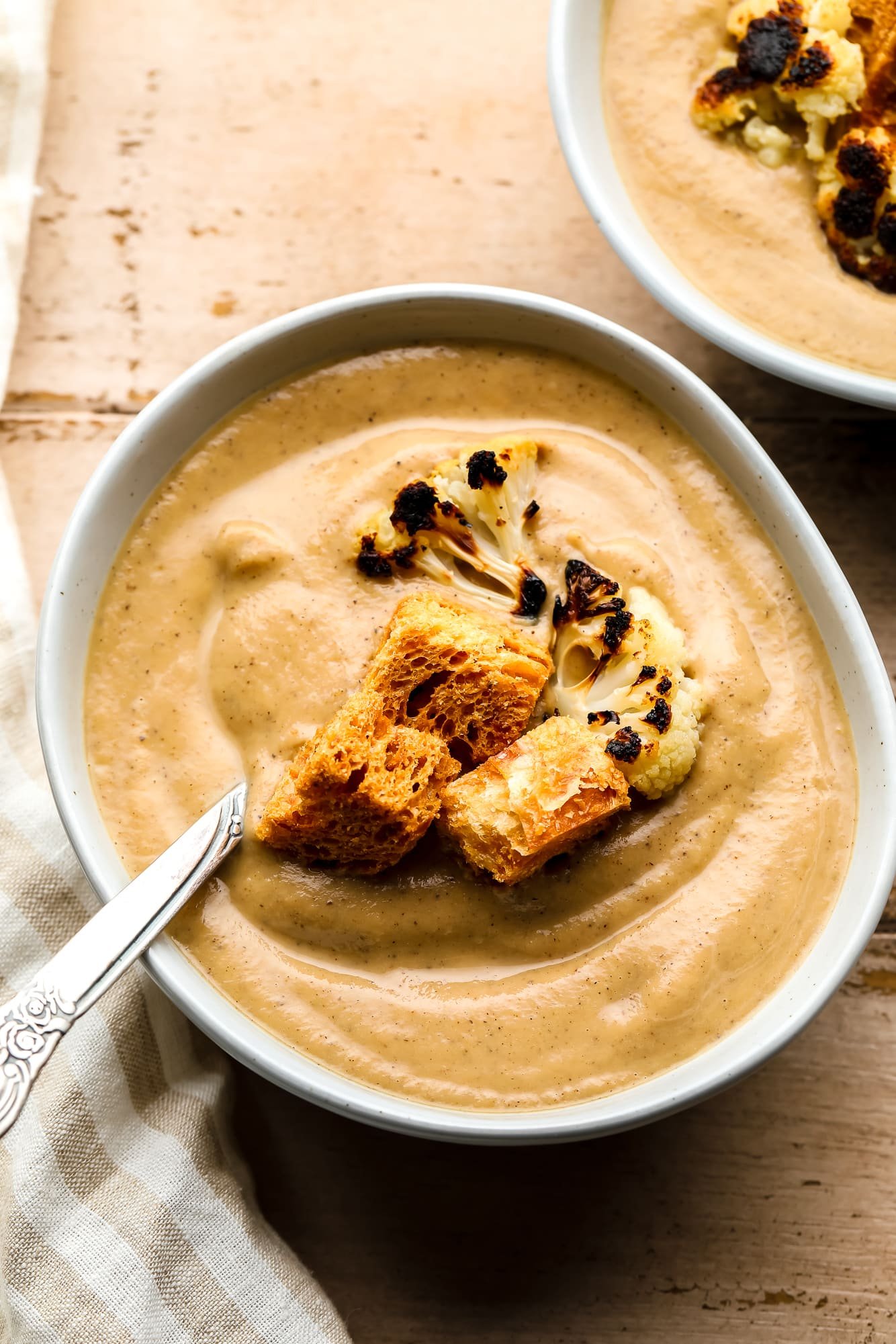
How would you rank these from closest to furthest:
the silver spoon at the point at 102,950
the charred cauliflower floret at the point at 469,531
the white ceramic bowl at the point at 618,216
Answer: the silver spoon at the point at 102,950
the charred cauliflower floret at the point at 469,531
the white ceramic bowl at the point at 618,216

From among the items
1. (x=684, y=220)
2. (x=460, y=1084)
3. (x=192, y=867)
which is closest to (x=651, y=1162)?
(x=460, y=1084)

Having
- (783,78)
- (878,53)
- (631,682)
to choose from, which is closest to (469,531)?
(631,682)

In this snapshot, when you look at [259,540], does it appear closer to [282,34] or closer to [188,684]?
[188,684]

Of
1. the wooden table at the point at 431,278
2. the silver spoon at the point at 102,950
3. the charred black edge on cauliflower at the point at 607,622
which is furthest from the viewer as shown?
the wooden table at the point at 431,278

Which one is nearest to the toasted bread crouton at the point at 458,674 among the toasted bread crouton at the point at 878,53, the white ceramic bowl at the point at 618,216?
the white ceramic bowl at the point at 618,216

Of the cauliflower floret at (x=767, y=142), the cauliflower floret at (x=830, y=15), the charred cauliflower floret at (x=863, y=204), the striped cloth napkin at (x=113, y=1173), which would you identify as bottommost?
the striped cloth napkin at (x=113, y=1173)

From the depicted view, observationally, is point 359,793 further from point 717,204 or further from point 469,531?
point 717,204

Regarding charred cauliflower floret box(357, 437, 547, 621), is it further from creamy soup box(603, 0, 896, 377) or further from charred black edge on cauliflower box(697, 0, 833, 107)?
charred black edge on cauliflower box(697, 0, 833, 107)

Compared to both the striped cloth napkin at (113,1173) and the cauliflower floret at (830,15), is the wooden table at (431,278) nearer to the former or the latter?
the striped cloth napkin at (113,1173)

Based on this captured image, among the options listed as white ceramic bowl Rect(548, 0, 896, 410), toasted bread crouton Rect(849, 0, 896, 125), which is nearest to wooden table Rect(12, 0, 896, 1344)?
white ceramic bowl Rect(548, 0, 896, 410)
